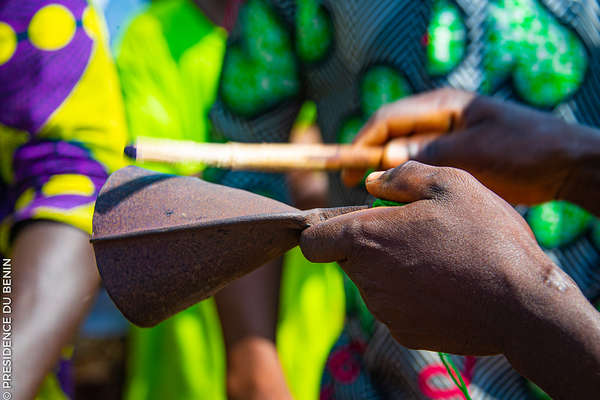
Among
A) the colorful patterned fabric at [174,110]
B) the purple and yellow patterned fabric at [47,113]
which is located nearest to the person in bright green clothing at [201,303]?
the colorful patterned fabric at [174,110]

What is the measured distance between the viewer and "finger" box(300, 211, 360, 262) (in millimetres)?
541

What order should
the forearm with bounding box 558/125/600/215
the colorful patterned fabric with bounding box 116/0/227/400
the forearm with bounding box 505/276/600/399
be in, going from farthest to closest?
the colorful patterned fabric with bounding box 116/0/227/400, the forearm with bounding box 558/125/600/215, the forearm with bounding box 505/276/600/399

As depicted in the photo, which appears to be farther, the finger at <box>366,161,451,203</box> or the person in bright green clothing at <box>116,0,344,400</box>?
the person in bright green clothing at <box>116,0,344,400</box>

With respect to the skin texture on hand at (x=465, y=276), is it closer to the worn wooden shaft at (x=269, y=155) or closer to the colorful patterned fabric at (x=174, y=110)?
the worn wooden shaft at (x=269, y=155)

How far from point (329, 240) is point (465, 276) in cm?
13

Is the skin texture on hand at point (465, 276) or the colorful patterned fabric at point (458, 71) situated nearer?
the skin texture on hand at point (465, 276)

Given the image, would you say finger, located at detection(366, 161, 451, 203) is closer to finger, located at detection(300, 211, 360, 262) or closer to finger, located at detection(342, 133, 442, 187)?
finger, located at detection(300, 211, 360, 262)

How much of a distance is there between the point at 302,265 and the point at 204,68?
0.65m

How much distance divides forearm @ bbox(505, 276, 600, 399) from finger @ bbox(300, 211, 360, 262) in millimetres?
178

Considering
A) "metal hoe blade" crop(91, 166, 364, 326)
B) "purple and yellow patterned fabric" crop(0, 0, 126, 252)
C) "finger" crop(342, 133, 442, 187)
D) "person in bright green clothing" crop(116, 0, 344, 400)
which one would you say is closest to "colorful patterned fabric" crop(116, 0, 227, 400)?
"person in bright green clothing" crop(116, 0, 344, 400)

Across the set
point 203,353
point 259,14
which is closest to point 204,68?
point 259,14

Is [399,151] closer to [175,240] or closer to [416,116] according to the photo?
[416,116]

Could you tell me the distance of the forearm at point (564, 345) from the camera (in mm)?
488

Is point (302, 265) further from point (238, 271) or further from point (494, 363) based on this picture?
point (238, 271)
